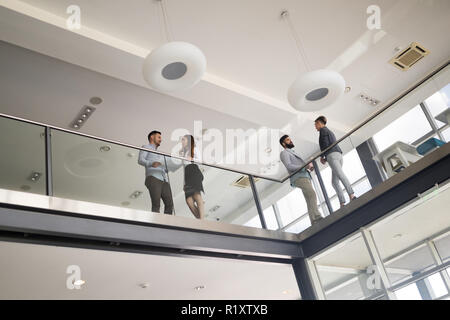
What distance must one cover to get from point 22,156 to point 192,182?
2.22 meters

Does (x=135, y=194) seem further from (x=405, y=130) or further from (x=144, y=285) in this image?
(x=405, y=130)

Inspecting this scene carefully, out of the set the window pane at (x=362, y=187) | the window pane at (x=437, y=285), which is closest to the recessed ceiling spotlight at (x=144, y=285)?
the window pane at (x=362, y=187)

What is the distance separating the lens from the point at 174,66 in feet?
17.9

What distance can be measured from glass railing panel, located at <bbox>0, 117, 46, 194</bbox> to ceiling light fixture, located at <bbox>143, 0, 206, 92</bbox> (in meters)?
1.44

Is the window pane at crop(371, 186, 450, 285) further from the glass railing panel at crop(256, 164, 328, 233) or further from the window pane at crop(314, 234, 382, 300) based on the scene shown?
the glass railing panel at crop(256, 164, 328, 233)

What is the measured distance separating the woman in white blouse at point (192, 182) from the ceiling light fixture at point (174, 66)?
1.13 metres

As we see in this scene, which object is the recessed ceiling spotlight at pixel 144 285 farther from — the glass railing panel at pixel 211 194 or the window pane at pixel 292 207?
the window pane at pixel 292 207

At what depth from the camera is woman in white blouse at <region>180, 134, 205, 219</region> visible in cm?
614

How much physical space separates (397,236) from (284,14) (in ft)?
11.7

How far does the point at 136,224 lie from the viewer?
5.40m

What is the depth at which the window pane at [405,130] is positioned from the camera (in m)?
6.45

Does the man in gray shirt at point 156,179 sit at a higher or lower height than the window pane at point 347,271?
higher
